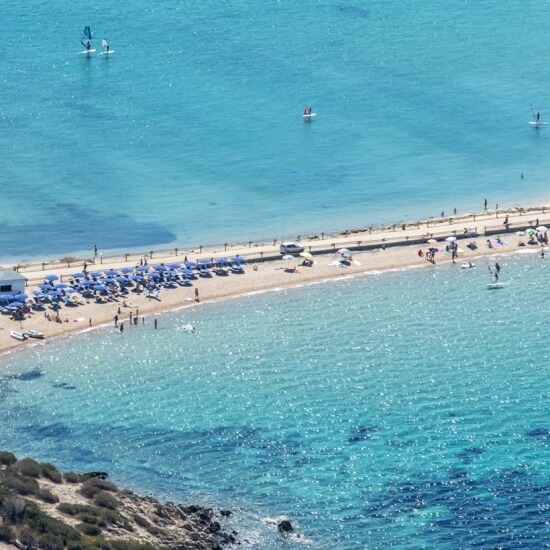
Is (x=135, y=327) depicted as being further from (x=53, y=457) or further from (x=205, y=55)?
(x=205, y=55)

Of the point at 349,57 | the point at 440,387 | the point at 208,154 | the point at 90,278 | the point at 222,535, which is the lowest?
the point at 222,535

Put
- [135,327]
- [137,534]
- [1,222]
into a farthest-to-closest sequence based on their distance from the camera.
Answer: [1,222] → [135,327] → [137,534]

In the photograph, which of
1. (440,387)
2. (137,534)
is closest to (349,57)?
(440,387)

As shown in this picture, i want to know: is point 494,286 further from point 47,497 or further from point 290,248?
point 47,497

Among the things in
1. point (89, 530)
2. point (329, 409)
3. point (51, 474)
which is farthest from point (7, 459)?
point (329, 409)

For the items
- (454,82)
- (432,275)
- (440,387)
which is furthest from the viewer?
(454,82)
